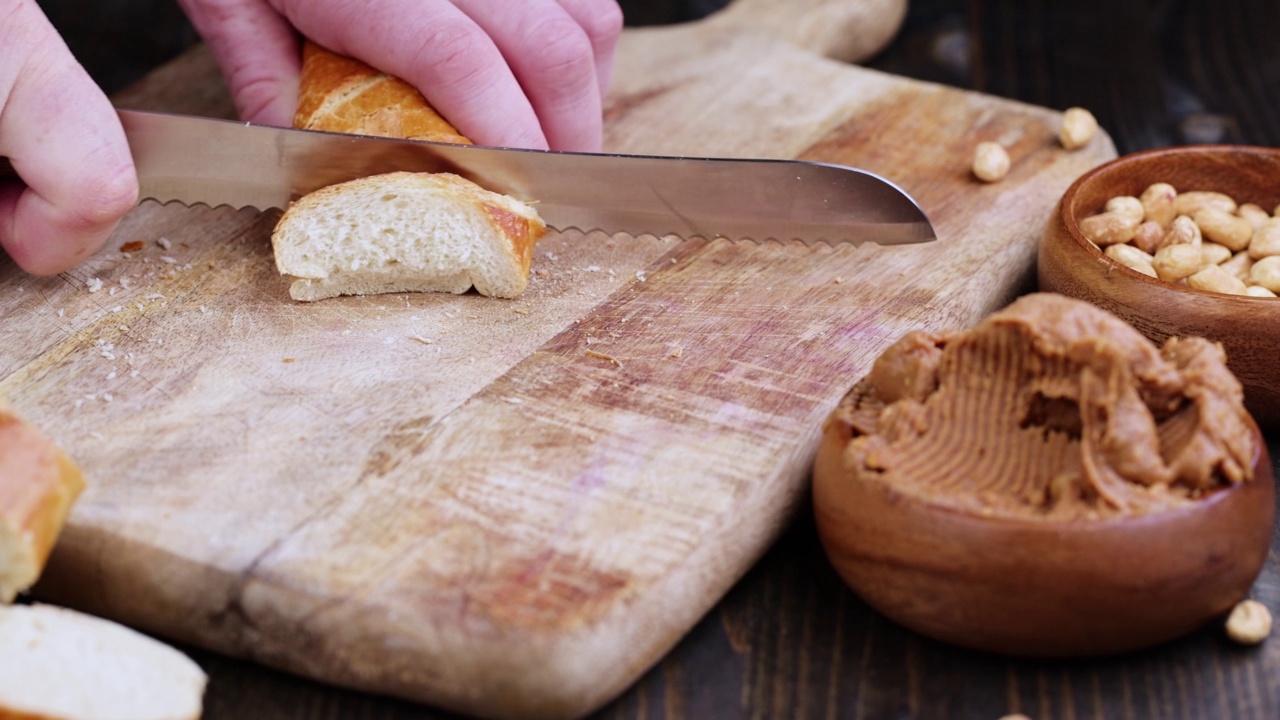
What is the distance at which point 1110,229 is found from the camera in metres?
2.46

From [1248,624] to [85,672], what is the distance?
159 cm

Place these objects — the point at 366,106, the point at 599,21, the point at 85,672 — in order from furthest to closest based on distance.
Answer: the point at 599,21
the point at 366,106
the point at 85,672

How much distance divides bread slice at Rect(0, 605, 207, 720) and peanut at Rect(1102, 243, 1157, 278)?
1.73 metres

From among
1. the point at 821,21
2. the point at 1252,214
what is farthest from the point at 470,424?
the point at 821,21

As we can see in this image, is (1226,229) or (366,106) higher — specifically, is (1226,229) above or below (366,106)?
below

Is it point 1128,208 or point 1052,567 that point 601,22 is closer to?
point 1128,208

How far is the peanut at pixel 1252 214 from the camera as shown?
8.29ft

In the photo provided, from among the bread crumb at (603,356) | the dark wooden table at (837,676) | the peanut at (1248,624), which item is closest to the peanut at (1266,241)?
the dark wooden table at (837,676)

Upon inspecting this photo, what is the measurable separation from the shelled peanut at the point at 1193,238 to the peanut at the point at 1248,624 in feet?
2.20

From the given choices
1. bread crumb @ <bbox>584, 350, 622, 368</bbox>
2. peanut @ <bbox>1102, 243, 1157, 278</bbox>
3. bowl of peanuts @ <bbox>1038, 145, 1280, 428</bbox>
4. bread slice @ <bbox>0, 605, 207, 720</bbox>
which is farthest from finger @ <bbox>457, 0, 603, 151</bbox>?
bread slice @ <bbox>0, 605, 207, 720</bbox>

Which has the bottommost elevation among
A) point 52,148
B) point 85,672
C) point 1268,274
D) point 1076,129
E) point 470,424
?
point 1076,129

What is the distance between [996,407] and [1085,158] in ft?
5.12

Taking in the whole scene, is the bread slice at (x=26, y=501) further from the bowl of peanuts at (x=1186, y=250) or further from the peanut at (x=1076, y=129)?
the peanut at (x=1076, y=129)

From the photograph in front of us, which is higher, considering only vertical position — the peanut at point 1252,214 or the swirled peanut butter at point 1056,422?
the swirled peanut butter at point 1056,422
